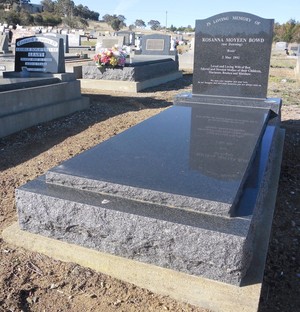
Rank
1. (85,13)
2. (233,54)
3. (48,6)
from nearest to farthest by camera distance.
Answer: (233,54) < (48,6) < (85,13)

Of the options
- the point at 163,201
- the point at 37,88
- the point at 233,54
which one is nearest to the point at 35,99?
Result: the point at 37,88

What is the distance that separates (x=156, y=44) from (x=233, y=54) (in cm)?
1042

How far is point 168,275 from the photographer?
6.81 ft

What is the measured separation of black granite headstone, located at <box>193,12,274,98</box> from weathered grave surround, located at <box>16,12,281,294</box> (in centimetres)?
212

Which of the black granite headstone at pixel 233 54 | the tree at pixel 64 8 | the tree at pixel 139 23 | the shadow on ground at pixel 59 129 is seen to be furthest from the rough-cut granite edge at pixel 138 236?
the tree at pixel 139 23

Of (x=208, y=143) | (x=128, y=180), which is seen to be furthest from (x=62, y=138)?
(x=128, y=180)

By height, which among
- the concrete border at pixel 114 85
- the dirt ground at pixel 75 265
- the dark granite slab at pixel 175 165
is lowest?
the dirt ground at pixel 75 265

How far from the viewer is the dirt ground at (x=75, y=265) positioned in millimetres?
2064

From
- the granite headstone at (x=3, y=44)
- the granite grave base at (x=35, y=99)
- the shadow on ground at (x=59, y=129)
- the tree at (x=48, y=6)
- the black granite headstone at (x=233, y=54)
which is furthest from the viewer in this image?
the tree at (x=48, y=6)

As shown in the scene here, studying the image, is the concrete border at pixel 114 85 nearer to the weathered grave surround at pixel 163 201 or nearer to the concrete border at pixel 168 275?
the weathered grave surround at pixel 163 201

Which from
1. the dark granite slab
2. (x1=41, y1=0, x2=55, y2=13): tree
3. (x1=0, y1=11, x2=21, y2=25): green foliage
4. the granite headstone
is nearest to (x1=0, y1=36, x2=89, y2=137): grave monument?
the dark granite slab

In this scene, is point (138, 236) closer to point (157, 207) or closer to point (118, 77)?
point (157, 207)

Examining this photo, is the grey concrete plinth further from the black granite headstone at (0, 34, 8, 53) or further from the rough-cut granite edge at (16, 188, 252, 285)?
the black granite headstone at (0, 34, 8, 53)

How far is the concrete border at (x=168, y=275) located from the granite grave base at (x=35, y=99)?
11.1ft
